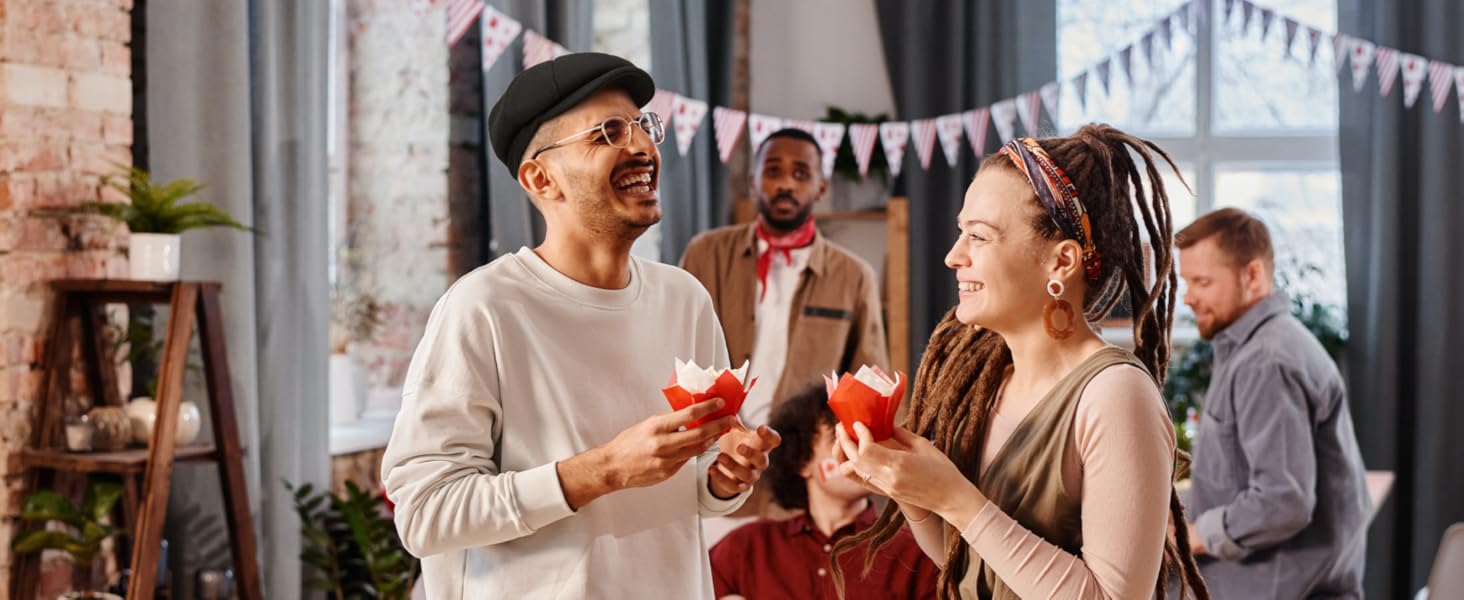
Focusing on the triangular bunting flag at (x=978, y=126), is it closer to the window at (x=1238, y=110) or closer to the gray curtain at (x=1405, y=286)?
the window at (x=1238, y=110)

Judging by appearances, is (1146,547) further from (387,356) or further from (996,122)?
(996,122)

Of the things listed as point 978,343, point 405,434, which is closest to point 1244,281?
point 978,343

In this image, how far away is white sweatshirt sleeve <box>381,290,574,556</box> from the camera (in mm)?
1535

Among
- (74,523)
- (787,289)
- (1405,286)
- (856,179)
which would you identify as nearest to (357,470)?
(74,523)

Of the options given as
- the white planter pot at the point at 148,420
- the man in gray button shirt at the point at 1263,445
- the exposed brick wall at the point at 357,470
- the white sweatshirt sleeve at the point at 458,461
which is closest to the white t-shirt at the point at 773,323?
the exposed brick wall at the point at 357,470

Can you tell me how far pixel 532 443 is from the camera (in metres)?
1.64

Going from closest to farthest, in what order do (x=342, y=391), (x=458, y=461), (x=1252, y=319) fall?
1. (x=458, y=461)
2. (x=1252, y=319)
3. (x=342, y=391)

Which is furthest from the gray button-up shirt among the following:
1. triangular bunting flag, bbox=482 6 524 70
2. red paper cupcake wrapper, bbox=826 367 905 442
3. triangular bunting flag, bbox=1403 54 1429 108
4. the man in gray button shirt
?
triangular bunting flag, bbox=1403 54 1429 108

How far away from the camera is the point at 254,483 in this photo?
12.4 feet

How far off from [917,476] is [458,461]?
0.51m

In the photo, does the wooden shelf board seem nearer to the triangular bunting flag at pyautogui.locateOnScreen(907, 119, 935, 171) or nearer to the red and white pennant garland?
the red and white pennant garland

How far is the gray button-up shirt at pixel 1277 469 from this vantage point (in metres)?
2.80

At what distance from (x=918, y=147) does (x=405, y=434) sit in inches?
182

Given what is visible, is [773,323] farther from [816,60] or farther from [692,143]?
[816,60]
